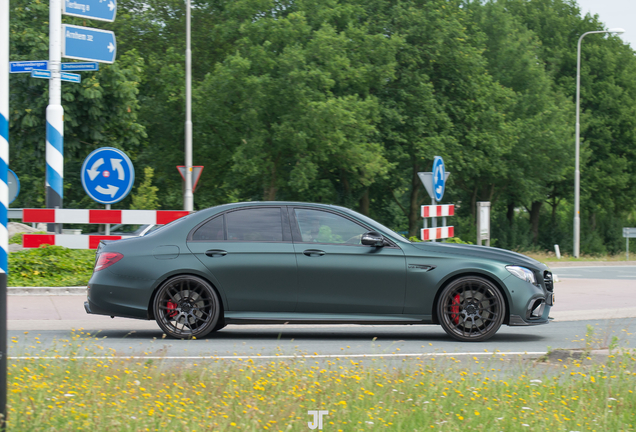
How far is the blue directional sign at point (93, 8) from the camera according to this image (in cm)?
1427

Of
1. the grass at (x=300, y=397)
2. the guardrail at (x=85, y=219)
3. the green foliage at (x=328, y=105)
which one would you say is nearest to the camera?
the grass at (x=300, y=397)

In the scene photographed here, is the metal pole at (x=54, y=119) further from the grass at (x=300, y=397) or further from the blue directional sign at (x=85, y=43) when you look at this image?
the grass at (x=300, y=397)

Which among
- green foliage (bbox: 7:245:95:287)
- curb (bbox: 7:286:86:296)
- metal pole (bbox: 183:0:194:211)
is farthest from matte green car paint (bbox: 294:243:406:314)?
metal pole (bbox: 183:0:194:211)

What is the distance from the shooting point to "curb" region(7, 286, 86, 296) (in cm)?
1241

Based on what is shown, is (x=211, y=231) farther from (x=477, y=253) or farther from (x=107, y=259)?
(x=477, y=253)

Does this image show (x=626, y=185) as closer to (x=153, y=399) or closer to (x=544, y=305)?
(x=544, y=305)

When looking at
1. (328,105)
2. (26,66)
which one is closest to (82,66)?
(26,66)

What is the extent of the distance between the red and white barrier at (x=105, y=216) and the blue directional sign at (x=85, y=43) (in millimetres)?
3154

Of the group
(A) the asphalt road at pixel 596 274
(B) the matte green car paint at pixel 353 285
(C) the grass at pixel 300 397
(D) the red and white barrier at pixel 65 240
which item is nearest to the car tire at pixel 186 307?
(B) the matte green car paint at pixel 353 285

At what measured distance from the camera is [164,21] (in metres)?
34.0

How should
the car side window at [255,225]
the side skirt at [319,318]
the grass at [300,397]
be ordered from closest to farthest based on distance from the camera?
the grass at [300,397] → the side skirt at [319,318] → the car side window at [255,225]

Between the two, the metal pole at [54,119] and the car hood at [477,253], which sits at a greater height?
the metal pole at [54,119]

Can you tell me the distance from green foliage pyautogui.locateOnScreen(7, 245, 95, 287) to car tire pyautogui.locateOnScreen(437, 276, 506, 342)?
723 centimetres

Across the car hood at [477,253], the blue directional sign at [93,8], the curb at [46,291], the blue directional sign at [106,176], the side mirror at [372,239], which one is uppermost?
the blue directional sign at [93,8]
